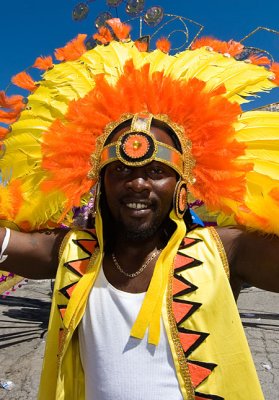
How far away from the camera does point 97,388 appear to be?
5.38ft

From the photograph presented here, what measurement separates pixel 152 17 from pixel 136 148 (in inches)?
90.7

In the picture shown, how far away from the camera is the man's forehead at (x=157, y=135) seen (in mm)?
1777

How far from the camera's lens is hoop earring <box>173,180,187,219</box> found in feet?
5.62

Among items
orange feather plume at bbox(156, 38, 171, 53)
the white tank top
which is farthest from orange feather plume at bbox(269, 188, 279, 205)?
orange feather plume at bbox(156, 38, 171, 53)

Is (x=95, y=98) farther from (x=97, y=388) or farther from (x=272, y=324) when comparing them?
(x=272, y=324)

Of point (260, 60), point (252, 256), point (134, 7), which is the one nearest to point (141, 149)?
point (252, 256)

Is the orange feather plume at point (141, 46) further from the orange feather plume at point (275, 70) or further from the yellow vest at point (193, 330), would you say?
the yellow vest at point (193, 330)

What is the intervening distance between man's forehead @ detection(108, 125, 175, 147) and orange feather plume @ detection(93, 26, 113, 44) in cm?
73

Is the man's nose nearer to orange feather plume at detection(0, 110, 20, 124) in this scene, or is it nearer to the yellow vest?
the yellow vest

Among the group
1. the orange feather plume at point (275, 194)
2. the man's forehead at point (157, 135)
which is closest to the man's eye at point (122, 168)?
the man's forehead at point (157, 135)

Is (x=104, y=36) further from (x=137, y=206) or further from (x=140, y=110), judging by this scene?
(x=137, y=206)

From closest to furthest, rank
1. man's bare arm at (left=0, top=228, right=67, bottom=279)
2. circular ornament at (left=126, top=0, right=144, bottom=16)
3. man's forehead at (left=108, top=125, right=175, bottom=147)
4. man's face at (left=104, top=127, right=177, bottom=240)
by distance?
man's face at (left=104, top=127, right=177, bottom=240) → man's forehead at (left=108, top=125, right=175, bottom=147) → man's bare arm at (left=0, top=228, right=67, bottom=279) → circular ornament at (left=126, top=0, right=144, bottom=16)

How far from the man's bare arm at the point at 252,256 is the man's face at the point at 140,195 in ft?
0.95

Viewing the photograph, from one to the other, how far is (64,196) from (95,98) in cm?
49
